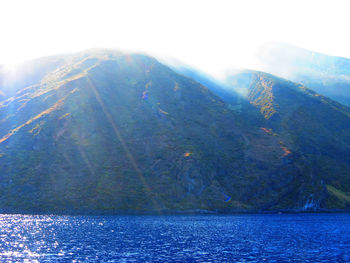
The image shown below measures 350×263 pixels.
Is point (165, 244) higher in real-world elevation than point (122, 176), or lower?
higher

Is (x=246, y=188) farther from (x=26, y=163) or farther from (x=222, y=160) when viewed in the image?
(x=26, y=163)

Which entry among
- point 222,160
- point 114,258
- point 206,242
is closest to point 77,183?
point 222,160

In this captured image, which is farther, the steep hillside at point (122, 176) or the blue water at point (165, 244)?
the steep hillside at point (122, 176)

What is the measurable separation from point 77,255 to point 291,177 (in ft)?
505

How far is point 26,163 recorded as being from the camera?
16775 centimetres

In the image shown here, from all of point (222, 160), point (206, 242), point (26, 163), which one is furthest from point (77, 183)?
point (206, 242)

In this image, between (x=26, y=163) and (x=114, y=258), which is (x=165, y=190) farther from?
(x=114, y=258)

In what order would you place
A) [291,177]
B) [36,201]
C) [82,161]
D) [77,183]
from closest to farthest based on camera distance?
1. [36,201]
2. [77,183]
3. [82,161]
4. [291,177]

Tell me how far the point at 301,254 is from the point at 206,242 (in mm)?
20490

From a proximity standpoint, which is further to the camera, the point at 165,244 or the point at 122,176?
the point at 122,176

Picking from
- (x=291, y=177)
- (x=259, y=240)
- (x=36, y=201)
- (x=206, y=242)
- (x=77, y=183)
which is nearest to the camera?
(x=206, y=242)

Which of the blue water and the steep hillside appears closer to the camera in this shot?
the blue water

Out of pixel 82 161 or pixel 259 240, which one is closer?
pixel 259 240

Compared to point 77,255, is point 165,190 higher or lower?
lower
